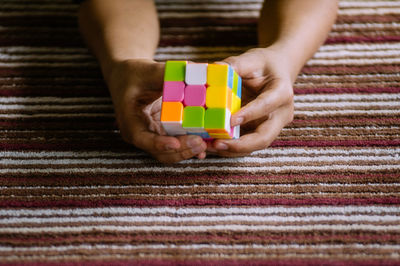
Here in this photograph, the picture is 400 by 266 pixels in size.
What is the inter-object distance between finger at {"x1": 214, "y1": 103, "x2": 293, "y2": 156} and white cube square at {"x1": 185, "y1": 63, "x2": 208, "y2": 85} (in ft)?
0.41

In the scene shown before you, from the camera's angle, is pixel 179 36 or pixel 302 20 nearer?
pixel 302 20

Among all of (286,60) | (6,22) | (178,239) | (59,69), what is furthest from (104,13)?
(178,239)

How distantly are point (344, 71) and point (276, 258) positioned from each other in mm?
470

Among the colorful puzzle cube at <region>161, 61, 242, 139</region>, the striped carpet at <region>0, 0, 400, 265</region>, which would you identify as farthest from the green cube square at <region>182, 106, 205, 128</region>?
the striped carpet at <region>0, 0, 400, 265</region>

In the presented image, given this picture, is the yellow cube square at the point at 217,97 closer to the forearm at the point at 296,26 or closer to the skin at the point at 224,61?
the skin at the point at 224,61

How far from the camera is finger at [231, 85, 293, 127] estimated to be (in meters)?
0.63

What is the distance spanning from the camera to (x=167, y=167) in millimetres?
776

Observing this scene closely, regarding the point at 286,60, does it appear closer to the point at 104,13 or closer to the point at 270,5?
the point at 270,5

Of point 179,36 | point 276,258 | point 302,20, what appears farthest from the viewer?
point 179,36

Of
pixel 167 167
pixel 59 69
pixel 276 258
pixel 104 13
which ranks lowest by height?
pixel 276 258

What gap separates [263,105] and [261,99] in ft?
0.04

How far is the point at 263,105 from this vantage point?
0.66 m

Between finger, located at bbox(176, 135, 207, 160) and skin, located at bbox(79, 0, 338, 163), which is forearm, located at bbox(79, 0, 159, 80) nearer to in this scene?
skin, located at bbox(79, 0, 338, 163)

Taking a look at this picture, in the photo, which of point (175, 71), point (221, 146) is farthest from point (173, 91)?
point (221, 146)
